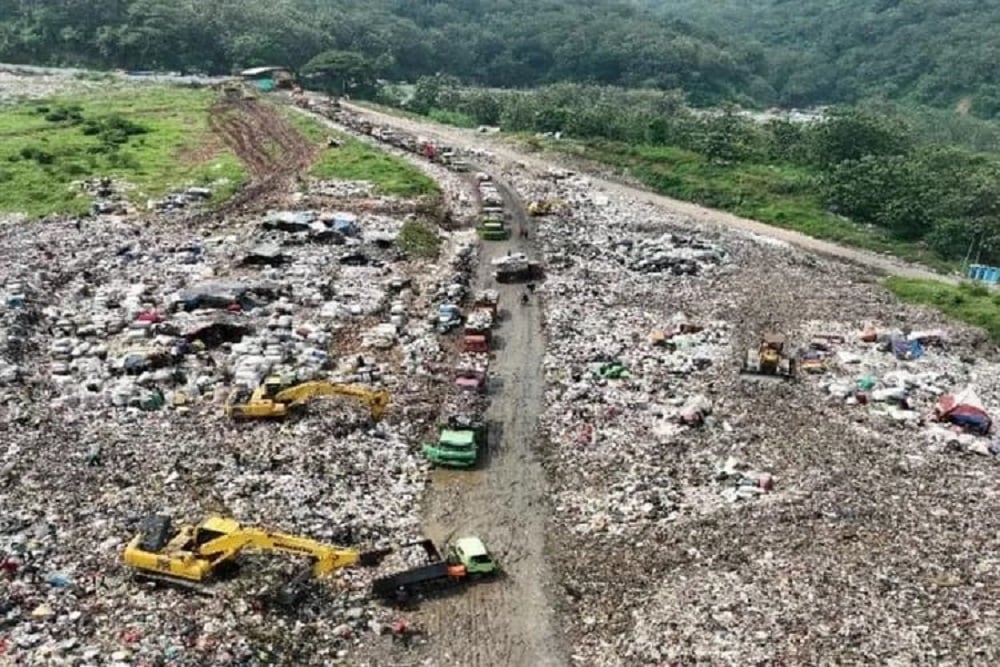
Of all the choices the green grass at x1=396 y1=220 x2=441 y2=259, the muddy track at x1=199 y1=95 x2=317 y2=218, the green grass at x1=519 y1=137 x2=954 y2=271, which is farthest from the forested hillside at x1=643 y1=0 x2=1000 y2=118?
the green grass at x1=396 y1=220 x2=441 y2=259

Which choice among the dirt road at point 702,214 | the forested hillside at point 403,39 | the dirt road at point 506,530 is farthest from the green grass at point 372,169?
the forested hillside at point 403,39

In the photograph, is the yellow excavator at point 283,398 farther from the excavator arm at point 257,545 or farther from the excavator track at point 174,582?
the excavator track at point 174,582

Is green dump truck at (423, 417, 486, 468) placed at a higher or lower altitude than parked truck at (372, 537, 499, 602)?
higher

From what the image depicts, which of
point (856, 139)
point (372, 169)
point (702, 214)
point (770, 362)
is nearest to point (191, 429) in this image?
point (770, 362)

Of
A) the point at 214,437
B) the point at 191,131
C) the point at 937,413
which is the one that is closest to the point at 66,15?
the point at 191,131

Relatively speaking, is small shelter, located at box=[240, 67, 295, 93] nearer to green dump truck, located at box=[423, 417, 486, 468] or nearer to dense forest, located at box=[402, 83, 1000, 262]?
dense forest, located at box=[402, 83, 1000, 262]

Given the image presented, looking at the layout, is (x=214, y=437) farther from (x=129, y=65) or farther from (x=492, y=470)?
(x=129, y=65)
